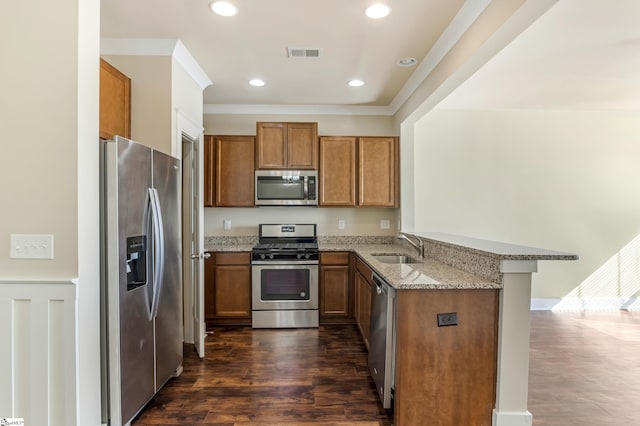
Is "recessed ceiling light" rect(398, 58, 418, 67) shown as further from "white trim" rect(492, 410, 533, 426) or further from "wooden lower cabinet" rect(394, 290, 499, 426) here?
"white trim" rect(492, 410, 533, 426)

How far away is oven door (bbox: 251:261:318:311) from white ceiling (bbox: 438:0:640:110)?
2757mm

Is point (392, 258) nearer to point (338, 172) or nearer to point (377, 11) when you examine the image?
point (338, 172)

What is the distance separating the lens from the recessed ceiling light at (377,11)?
2232mm

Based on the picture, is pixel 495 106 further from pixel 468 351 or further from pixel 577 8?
pixel 468 351

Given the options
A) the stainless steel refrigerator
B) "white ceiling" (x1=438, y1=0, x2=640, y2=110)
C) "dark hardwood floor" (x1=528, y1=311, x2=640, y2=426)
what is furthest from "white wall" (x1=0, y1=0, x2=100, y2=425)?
"white ceiling" (x1=438, y1=0, x2=640, y2=110)

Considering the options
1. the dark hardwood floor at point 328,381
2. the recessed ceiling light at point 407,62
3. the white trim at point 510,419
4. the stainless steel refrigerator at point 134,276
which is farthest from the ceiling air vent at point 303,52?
the white trim at point 510,419

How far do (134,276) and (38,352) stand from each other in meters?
0.56

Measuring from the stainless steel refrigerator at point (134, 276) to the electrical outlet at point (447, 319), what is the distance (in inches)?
73.0

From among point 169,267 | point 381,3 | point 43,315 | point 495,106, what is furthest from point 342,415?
point 495,106

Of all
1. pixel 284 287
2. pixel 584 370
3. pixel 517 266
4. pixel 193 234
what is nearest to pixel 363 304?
pixel 284 287

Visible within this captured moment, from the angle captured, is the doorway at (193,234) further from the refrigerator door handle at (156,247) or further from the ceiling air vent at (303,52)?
the ceiling air vent at (303,52)

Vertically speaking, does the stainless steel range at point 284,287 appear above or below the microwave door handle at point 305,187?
below

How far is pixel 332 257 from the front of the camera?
399cm

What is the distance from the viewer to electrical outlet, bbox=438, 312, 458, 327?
1979mm
